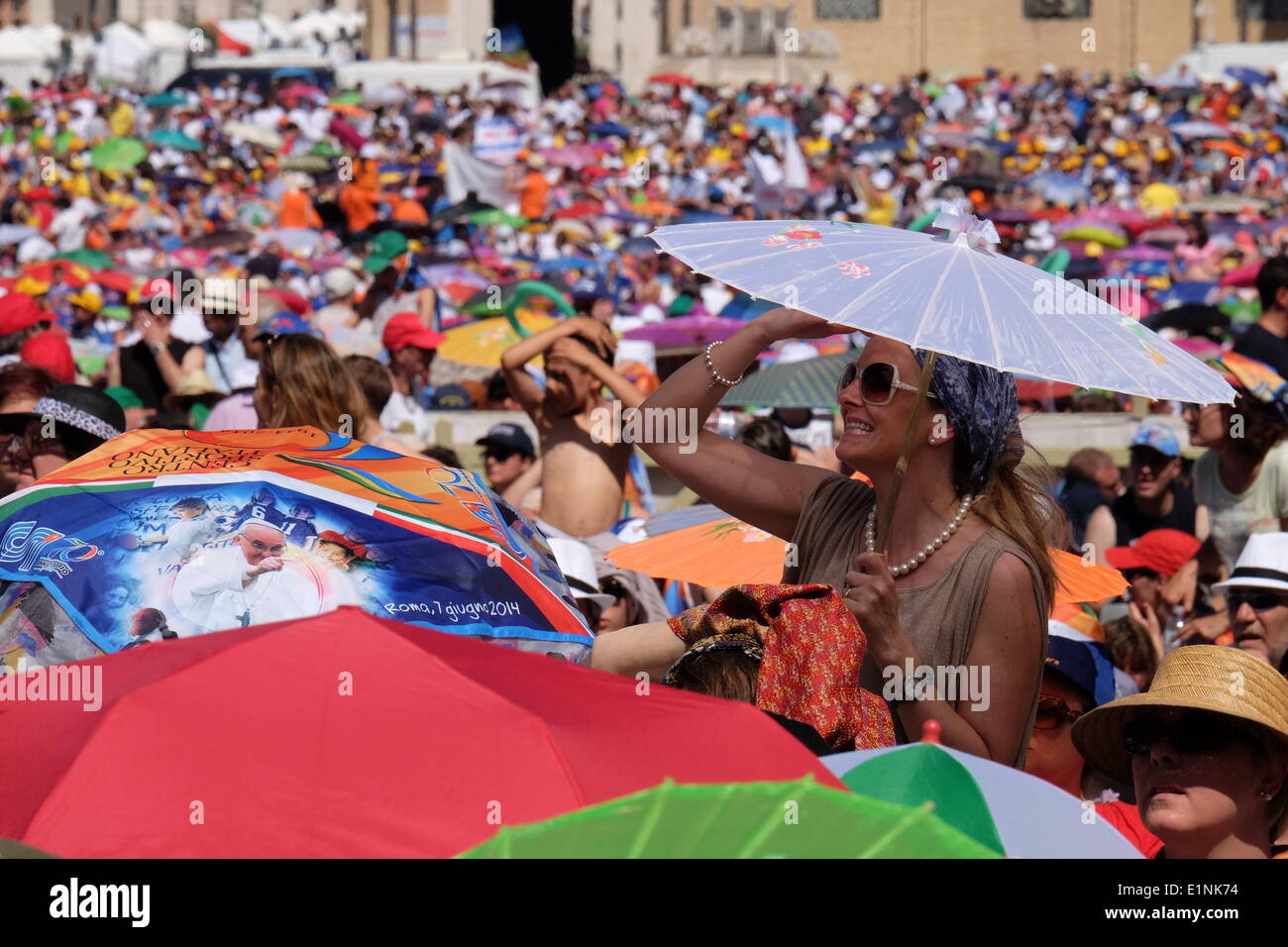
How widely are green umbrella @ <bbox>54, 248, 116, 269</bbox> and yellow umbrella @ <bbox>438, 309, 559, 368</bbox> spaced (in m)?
8.55

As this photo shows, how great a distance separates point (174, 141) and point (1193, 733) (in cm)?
2682

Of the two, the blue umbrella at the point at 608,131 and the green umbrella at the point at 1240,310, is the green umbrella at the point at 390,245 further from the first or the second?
the blue umbrella at the point at 608,131

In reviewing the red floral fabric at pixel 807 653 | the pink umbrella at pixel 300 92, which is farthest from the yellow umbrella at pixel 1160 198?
the red floral fabric at pixel 807 653

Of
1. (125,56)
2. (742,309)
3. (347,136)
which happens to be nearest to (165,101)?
(347,136)

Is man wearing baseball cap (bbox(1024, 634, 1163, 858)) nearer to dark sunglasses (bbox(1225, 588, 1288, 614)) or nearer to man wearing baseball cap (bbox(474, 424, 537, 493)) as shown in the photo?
dark sunglasses (bbox(1225, 588, 1288, 614))

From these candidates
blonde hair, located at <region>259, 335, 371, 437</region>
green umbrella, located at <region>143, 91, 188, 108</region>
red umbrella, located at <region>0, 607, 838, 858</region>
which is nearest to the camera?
red umbrella, located at <region>0, 607, 838, 858</region>

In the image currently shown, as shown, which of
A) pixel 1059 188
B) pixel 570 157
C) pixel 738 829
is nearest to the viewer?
pixel 738 829

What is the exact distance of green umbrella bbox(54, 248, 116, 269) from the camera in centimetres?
1784

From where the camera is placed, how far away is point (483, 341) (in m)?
10.1

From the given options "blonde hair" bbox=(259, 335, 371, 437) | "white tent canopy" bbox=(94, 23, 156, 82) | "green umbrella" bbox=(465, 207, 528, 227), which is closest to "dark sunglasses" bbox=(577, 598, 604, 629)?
"blonde hair" bbox=(259, 335, 371, 437)

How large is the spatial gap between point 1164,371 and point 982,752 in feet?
2.11

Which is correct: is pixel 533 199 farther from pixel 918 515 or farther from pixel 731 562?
pixel 918 515

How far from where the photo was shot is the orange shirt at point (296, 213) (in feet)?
70.8

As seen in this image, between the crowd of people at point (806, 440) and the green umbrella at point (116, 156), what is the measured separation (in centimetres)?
226
